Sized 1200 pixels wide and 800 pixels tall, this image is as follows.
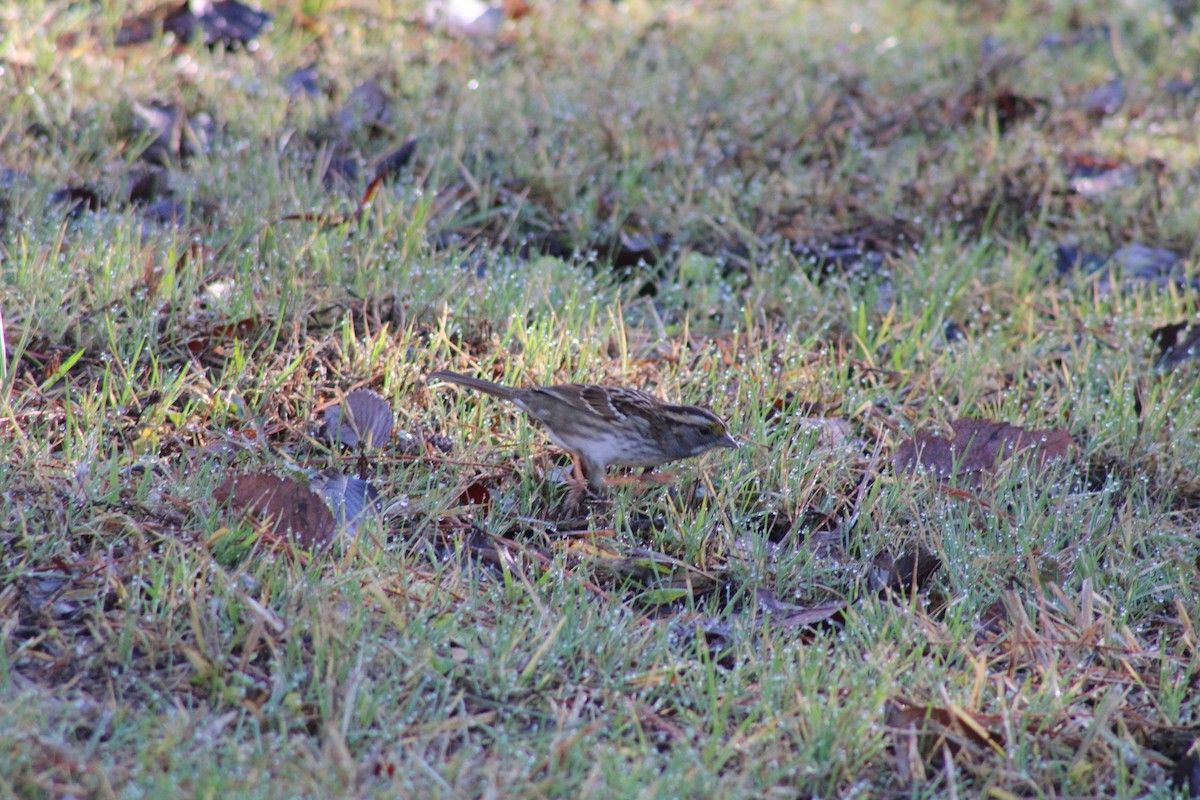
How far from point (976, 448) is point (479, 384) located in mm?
1843

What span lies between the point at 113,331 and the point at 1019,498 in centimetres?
330

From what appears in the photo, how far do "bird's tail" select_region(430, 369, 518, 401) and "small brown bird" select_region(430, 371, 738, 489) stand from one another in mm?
94

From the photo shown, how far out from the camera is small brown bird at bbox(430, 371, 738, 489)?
4.54m

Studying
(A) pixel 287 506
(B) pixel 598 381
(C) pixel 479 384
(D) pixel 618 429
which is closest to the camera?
(A) pixel 287 506

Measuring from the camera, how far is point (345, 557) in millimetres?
3816

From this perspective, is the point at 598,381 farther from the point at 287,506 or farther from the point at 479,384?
the point at 287,506

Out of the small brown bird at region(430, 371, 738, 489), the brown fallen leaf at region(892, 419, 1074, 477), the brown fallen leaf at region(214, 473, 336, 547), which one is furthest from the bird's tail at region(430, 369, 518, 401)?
the brown fallen leaf at region(892, 419, 1074, 477)

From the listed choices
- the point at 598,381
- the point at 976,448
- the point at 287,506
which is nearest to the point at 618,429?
the point at 598,381

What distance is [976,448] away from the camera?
4.93 metres

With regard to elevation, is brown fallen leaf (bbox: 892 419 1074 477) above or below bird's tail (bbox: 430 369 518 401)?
below

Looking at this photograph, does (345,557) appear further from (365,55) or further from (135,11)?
(135,11)

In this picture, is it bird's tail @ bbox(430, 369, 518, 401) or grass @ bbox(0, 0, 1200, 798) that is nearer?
grass @ bbox(0, 0, 1200, 798)

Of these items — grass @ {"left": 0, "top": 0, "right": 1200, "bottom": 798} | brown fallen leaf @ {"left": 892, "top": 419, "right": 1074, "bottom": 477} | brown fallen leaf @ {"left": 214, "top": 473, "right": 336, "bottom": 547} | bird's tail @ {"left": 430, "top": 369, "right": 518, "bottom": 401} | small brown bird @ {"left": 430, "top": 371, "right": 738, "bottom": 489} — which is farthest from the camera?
brown fallen leaf @ {"left": 892, "top": 419, "right": 1074, "bottom": 477}

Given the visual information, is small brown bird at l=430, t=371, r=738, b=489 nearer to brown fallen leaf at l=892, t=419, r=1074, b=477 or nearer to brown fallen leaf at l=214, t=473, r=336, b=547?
brown fallen leaf at l=892, t=419, r=1074, b=477
